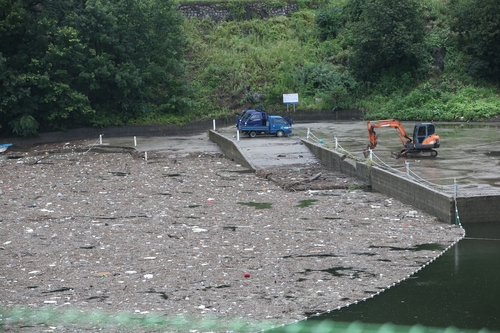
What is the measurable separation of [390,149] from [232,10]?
1179 inches

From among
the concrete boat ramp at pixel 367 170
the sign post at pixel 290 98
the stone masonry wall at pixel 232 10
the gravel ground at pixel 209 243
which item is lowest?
the gravel ground at pixel 209 243

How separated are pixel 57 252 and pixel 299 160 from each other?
615 inches

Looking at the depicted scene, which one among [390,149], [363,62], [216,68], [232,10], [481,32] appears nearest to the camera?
[390,149]

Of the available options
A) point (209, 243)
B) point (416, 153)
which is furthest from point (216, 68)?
point (209, 243)

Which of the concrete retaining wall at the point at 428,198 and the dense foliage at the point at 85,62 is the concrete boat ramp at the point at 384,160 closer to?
the concrete retaining wall at the point at 428,198

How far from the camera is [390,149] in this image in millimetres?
30062

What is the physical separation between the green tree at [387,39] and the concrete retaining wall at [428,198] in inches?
851

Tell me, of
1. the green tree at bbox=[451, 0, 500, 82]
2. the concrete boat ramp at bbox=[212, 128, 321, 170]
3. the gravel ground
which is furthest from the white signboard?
the gravel ground

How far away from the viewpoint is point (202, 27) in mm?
55750

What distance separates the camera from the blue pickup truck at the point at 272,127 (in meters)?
36.3

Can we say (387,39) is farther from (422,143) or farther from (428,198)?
(428,198)

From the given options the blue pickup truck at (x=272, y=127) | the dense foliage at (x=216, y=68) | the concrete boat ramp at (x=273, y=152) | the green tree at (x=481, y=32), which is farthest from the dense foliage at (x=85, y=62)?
the green tree at (x=481, y=32)

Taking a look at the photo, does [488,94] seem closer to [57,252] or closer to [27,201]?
[27,201]

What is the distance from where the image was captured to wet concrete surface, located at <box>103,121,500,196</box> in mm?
22506
